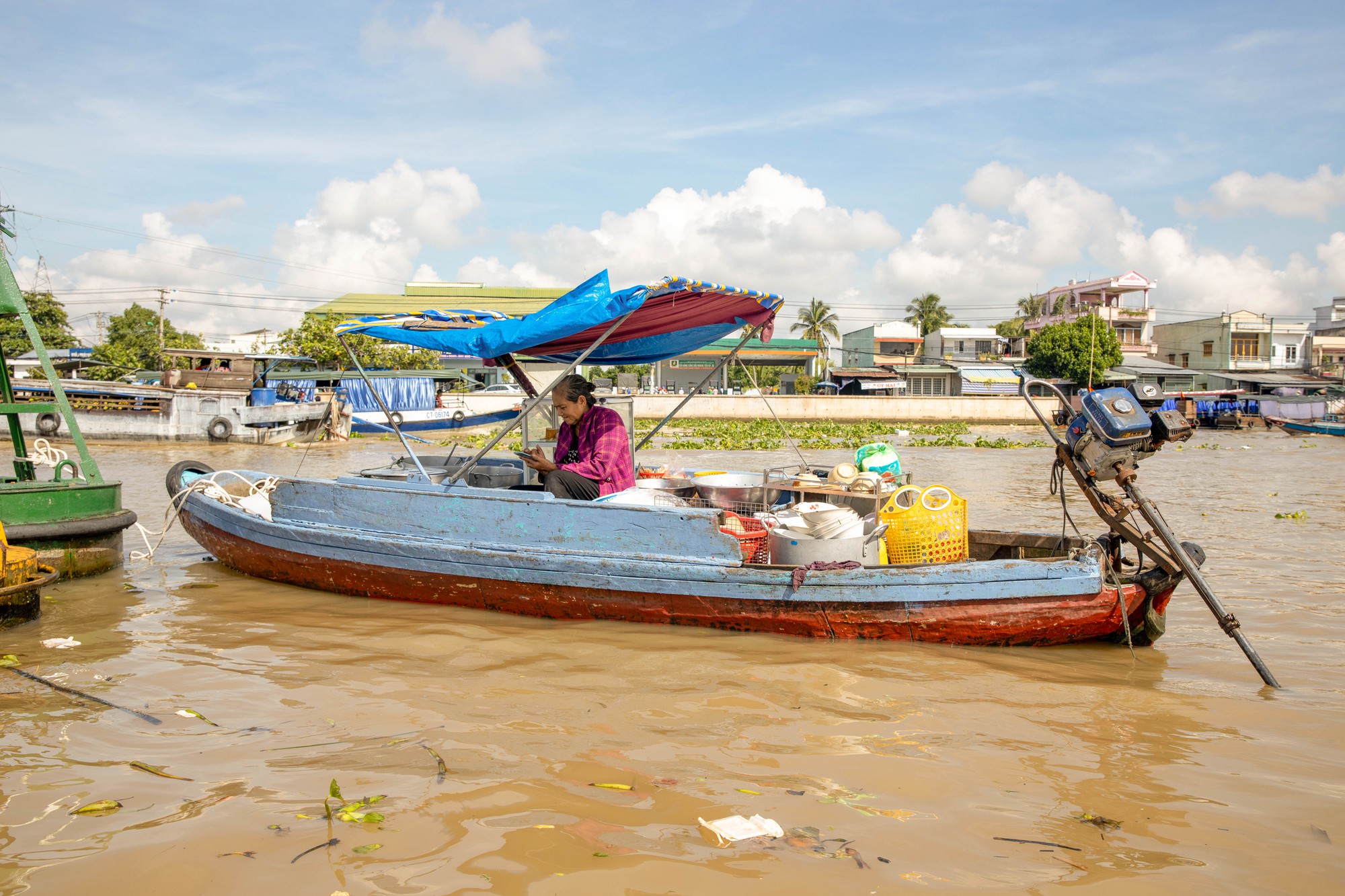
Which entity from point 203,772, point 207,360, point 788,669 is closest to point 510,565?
point 788,669

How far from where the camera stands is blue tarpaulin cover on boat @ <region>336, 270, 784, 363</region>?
4691 mm

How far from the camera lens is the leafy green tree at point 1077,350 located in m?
38.0

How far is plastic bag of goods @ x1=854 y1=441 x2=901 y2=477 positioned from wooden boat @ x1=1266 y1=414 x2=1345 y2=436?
2822cm

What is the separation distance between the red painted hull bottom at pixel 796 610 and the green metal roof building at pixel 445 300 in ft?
118

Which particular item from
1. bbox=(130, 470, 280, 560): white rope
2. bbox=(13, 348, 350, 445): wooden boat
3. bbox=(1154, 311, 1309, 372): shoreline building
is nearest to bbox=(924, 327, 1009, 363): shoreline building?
bbox=(1154, 311, 1309, 372): shoreline building

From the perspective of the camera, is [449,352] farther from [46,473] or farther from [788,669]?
[46,473]

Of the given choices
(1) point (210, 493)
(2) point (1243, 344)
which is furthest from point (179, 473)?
(2) point (1243, 344)

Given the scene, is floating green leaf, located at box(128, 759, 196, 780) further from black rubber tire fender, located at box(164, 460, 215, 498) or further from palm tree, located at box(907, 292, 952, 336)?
palm tree, located at box(907, 292, 952, 336)

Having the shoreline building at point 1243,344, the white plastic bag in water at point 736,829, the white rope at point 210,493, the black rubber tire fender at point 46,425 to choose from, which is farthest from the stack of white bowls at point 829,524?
the shoreline building at point 1243,344

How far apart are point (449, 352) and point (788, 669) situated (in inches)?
110

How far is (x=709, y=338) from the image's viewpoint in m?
6.25

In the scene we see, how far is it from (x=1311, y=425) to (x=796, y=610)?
102ft

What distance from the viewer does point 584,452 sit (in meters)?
5.38

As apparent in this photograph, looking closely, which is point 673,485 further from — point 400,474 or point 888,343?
point 888,343
